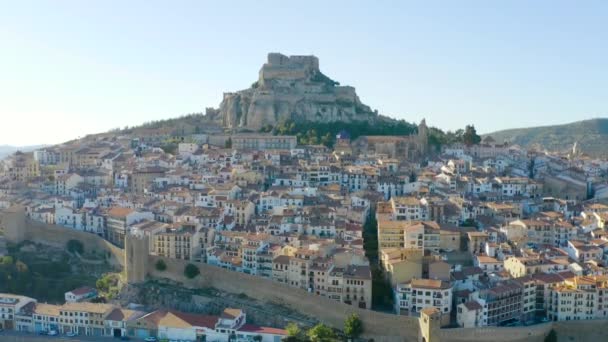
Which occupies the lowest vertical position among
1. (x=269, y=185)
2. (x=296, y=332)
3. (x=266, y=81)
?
(x=296, y=332)

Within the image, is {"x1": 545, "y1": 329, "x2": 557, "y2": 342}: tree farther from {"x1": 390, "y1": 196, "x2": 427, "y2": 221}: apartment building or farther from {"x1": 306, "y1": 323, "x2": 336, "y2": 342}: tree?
{"x1": 390, "y1": 196, "x2": 427, "y2": 221}: apartment building

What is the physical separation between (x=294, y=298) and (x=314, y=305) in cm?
83

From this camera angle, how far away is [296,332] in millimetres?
24828

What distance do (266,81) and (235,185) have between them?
23.1 meters

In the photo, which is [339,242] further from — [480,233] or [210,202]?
[210,202]

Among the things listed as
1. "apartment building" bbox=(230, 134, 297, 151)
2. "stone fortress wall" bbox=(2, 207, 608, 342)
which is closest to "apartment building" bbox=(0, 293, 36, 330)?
"stone fortress wall" bbox=(2, 207, 608, 342)

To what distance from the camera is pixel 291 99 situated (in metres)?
56.5

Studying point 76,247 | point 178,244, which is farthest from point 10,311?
point 178,244

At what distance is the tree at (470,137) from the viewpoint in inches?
2000

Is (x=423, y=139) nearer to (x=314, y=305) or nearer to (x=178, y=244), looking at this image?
(x=178, y=244)

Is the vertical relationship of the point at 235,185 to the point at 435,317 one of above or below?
above

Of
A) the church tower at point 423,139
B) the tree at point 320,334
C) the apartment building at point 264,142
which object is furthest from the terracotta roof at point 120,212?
the church tower at point 423,139

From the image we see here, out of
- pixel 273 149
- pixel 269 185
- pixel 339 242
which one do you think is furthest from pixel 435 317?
pixel 273 149

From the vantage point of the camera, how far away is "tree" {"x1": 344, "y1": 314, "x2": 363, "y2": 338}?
80.9 feet
